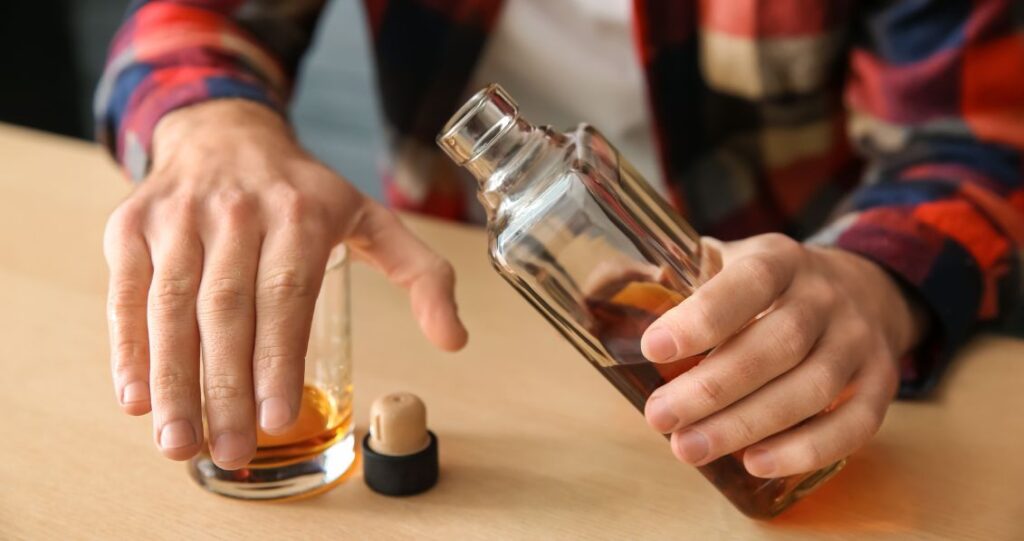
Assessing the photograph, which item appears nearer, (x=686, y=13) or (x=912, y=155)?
(x=912, y=155)

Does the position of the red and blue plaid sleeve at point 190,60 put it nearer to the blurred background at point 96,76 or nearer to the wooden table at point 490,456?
the wooden table at point 490,456

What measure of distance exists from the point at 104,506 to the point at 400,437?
159 mm

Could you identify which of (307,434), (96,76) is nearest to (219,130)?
(307,434)

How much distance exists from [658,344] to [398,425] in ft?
0.53

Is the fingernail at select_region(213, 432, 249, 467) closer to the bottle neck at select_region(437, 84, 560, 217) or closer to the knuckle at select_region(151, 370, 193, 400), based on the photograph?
the knuckle at select_region(151, 370, 193, 400)

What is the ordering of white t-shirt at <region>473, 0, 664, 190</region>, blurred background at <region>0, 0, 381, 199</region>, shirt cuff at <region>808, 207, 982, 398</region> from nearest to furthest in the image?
shirt cuff at <region>808, 207, 982, 398</region>, white t-shirt at <region>473, 0, 664, 190</region>, blurred background at <region>0, 0, 381, 199</region>

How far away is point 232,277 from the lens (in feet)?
1.94

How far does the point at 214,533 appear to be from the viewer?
0.58m

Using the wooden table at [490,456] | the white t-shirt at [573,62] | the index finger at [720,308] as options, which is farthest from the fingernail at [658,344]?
the white t-shirt at [573,62]

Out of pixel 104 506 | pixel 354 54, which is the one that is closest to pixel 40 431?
pixel 104 506

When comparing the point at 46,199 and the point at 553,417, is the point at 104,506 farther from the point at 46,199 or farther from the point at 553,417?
Answer: the point at 46,199

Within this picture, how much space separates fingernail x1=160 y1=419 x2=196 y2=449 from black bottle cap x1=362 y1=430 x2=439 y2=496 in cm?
11

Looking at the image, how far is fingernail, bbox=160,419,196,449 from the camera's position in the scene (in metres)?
0.53

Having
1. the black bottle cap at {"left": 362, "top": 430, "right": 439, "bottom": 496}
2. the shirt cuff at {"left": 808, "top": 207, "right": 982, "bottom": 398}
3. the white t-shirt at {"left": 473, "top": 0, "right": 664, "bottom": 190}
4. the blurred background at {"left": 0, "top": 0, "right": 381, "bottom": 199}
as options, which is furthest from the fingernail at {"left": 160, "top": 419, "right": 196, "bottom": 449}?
the blurred background at {"left": 0, "top": 0, "right": 381, "bottom": 199}
